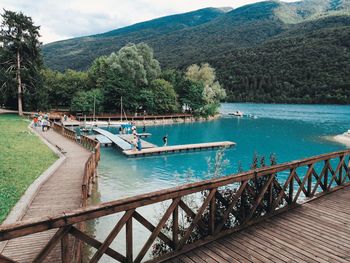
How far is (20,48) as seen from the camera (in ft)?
144

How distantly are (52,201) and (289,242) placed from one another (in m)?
7.91

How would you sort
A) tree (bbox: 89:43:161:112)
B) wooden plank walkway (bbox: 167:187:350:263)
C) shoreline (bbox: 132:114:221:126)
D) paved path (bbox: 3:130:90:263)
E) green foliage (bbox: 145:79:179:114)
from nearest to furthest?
wooden plank walkway (bbox: 167:187:350:263), paved path (bbox: 3:130:90:263), shoreline (bbox: 132:114:221:126), tree (bbox: 89:43:161:112), green foliage (bbox: 145:79:179:114)

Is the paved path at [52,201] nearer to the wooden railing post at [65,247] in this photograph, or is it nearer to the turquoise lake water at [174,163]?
the turquoise lake water at [174,163]

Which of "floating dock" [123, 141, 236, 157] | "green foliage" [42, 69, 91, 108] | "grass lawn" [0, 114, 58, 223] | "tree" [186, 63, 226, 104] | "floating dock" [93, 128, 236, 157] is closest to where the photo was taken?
"grass lawn" [0, 114, 58, 223]

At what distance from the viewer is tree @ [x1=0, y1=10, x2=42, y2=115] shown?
43094mm

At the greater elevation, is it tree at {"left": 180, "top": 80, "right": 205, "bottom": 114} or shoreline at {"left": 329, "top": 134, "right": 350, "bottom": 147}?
tree at {"left": 180, "top": 80, "right": 205, "bottom": 114}

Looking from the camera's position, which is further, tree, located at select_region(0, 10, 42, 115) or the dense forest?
the dense forest

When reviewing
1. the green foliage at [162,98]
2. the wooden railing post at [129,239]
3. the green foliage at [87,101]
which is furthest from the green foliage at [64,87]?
the wooden railing post at [129,239]

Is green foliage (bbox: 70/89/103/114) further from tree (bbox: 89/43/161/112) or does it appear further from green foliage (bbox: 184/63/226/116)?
green foliage (bbox: 184/63/226/116)

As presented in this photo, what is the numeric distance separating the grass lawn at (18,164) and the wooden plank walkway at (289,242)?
21.3 ft

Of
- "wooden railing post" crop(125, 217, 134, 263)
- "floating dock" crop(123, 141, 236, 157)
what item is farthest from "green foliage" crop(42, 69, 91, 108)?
"wooden railing post" crop(125, 217, 134, 263)

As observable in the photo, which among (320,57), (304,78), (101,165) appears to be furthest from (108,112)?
(320,57)

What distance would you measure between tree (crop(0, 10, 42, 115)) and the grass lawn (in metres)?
24.6

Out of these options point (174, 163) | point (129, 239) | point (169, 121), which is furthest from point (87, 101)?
point (129, 239)
